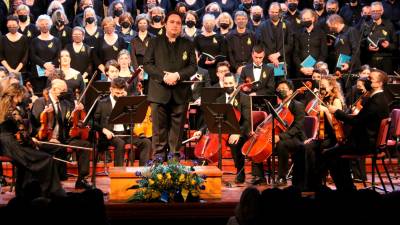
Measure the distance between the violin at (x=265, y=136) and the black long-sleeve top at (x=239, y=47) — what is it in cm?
279

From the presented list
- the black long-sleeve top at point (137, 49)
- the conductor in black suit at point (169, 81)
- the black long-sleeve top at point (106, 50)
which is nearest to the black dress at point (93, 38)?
the black long-sleeve top at point (106, 50)

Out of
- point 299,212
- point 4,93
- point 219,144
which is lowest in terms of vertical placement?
point 299,212

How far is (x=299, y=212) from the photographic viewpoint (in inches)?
166

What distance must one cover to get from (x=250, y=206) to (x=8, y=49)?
23.4ft

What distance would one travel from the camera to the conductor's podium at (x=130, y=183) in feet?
22.8

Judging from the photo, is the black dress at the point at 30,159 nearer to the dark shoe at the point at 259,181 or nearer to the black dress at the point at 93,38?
the dark shoe at the point at 259,181

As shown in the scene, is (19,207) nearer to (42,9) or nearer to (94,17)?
(94,17)

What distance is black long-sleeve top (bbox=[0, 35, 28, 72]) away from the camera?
1059cm

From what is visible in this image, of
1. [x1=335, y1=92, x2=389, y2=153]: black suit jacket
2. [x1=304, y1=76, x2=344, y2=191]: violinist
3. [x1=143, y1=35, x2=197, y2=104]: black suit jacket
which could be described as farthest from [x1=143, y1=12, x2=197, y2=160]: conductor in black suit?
[x1=335, y1=92, x2=389, y2=153]: black suit jacket

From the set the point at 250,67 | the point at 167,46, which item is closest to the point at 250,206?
the point at 167,46

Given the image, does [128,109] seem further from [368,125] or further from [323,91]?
[368,125]

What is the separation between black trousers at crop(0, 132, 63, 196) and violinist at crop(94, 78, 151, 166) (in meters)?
1.08

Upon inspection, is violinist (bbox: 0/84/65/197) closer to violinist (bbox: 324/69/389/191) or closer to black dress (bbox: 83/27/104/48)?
violinist (bbox: 324/69/389/191)

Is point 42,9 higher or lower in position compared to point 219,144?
higher
